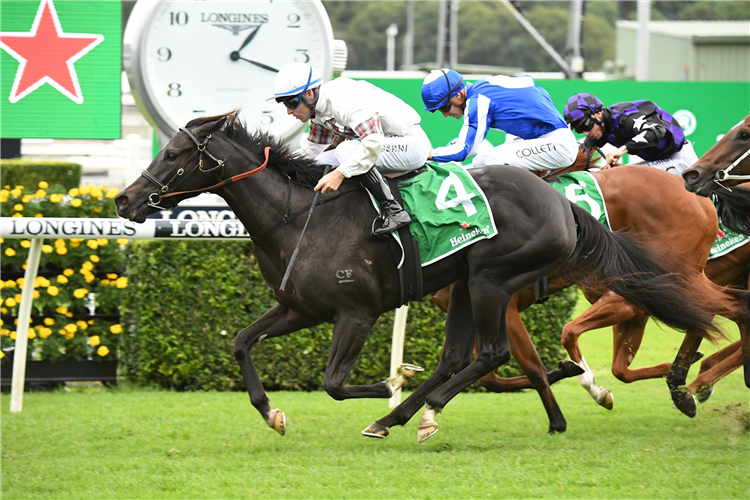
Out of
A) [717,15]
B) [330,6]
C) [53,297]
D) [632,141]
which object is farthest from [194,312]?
[330,6]

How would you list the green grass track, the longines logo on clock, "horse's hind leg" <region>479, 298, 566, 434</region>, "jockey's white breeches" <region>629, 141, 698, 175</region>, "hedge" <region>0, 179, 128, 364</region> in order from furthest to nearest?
the longines logo on clock → "hedge" <region>0, 179, 128, 364</region> → "jockey's white breeches" <region>629, 141, 698, 175</region> → "horse's hind leg" <region>479, 298, 566, 434</region> → the green grass track

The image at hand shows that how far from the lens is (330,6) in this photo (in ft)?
189

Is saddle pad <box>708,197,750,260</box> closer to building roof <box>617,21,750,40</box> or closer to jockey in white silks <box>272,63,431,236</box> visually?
jockey in white silks <box>272,63,431,236</box>

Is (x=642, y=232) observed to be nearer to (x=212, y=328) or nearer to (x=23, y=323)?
(x=212, y=328)

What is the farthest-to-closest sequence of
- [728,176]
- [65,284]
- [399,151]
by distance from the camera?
[65,284] → [728,176] → [399,151]

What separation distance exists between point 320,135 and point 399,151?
1.78 feet

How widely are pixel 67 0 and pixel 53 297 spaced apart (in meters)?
1.96

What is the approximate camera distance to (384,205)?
432cm

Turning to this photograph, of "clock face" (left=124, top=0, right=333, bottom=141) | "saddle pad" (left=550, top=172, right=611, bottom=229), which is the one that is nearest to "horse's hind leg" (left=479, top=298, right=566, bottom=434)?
"saddle pad" (left=550, top=172, right=611, bottom=229)

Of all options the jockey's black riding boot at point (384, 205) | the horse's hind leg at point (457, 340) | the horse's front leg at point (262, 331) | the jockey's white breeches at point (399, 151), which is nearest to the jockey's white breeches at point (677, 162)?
the horse's hind leg at point (457, 340)

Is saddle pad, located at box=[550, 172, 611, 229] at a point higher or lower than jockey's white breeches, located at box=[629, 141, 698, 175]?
lower

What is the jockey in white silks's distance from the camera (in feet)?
14.0

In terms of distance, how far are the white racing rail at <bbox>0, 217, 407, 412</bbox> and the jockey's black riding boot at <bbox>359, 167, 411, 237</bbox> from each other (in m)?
1.19

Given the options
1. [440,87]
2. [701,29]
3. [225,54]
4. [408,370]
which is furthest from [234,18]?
[701,29]
